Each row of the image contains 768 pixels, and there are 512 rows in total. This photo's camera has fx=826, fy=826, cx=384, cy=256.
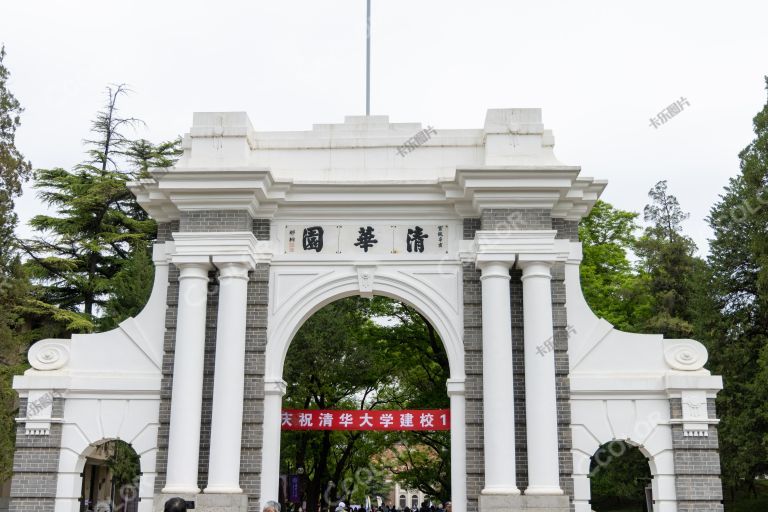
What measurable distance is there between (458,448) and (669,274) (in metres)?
14.9

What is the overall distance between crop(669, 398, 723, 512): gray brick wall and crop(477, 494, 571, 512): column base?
5.14ft

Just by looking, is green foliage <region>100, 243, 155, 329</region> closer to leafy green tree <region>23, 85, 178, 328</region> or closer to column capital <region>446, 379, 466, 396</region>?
leafy green tree <region>23, 85, 178, 328</region>

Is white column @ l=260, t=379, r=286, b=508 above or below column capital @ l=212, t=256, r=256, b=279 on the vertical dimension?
below

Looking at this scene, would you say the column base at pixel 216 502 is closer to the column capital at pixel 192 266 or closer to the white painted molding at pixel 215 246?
the column capital at pixel 192 266

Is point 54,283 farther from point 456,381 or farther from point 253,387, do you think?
point 456,381

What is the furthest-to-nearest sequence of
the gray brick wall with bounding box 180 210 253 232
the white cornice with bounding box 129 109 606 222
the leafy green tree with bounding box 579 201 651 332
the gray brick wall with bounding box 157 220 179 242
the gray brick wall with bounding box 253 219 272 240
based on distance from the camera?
the leafy green tree with bounding box 579 201 651 332 < the gray brick wall with bounding box 157 220 179 242 < the gray brick wall with bounding box 253 219 272 240 < the gray brick wall with bounding box 180 210 253 232 < the white cornice with bounding box 129 109 606 222

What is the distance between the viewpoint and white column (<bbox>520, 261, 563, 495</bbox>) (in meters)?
9.75

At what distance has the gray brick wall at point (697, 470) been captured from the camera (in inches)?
392

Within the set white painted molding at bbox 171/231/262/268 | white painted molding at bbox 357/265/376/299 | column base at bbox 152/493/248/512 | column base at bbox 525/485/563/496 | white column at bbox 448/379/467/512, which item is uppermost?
white painted molding at bbox 171/231/262/268

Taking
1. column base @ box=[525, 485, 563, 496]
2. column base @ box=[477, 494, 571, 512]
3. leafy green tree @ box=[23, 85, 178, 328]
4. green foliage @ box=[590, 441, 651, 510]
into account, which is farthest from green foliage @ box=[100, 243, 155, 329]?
green foliage @ box=[590, 441, 651, 510]

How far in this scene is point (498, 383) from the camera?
32.8 feet

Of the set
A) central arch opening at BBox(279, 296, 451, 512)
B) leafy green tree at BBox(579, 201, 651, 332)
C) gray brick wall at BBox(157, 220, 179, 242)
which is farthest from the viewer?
leafy green tree at BBox(579, 201, 651, 332)

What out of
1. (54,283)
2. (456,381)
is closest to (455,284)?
(456,381)

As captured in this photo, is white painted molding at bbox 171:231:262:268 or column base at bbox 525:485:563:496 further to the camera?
white painted molding at bbox 171:231:262:268
